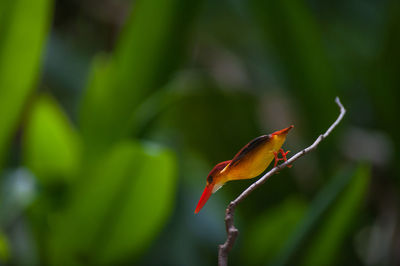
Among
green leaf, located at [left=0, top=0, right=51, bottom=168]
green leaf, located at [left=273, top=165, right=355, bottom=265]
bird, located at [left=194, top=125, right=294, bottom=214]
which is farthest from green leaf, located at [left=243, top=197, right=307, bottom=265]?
bird, located at [left=194, top=125, right=294, bottom=214]

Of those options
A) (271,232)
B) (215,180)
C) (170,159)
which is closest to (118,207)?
(170,159)

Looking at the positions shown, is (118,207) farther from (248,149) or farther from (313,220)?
(248,149)

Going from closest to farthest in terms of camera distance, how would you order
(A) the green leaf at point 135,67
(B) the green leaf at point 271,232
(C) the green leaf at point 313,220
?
(C) the green leaf at point 313,220
(B) the green leaf at point 271,232
(A) the green leaf at point 135,67

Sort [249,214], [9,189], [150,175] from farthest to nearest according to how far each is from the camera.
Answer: [249,214]
[9,189]
[150,175]

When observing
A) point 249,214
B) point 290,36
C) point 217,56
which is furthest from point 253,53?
point 249,214

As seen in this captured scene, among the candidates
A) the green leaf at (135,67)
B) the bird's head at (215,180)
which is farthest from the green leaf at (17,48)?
the bird's head at (215,180)

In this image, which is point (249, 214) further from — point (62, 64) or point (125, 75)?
point (62, 64)

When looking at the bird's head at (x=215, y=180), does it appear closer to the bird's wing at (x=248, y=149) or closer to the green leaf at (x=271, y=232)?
the bird's wing at (x=248, y=149)
